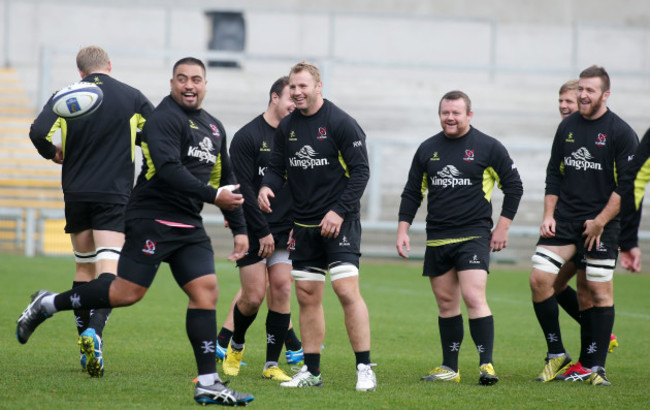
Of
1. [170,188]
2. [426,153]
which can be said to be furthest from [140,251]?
[426,153]

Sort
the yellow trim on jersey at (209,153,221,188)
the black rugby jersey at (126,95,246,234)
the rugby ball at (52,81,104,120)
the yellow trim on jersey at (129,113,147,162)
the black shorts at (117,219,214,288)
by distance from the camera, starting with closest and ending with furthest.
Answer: the black rugby jersey at (126,95,246,234)
the black shorts at (117,219,214,288)
the yellow trim on jersey at (209,153,221,188)
the rugby ball at (52,81,104,120)
the yellow trim on jersey at (129,113,147,162)

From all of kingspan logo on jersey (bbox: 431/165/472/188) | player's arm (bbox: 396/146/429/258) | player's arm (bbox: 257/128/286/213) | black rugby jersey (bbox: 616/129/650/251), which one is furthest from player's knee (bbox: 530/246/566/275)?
player's arm (bbox: 257/128/286/213)

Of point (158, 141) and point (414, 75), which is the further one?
point (414, 75)

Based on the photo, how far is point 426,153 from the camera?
723 cm

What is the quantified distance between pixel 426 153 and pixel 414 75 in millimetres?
19621

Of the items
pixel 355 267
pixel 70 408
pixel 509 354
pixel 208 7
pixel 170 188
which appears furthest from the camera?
pixel 208 7

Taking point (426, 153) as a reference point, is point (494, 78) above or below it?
above

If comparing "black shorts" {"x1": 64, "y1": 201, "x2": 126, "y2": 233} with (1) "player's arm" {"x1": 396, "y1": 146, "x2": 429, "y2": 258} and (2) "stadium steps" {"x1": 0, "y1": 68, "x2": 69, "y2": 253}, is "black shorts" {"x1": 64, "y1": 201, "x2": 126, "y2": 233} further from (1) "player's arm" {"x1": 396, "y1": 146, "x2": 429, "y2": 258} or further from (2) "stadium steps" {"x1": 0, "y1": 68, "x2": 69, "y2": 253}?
(2) "stadium steps" {"x1": 0, "y1": 68, "x2": 69, "y2": 253}

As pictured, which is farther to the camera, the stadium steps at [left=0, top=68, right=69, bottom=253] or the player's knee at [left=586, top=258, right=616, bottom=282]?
the stadium steps at [left=0, top=68, right=69, bottom=253]

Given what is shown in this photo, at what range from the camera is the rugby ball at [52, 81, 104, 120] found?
6465mm

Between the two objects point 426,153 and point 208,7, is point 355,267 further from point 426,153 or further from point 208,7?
point 208,7

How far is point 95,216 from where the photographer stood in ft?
22.2

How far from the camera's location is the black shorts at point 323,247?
250 inches

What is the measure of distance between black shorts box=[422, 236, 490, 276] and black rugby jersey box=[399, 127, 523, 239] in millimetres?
78
